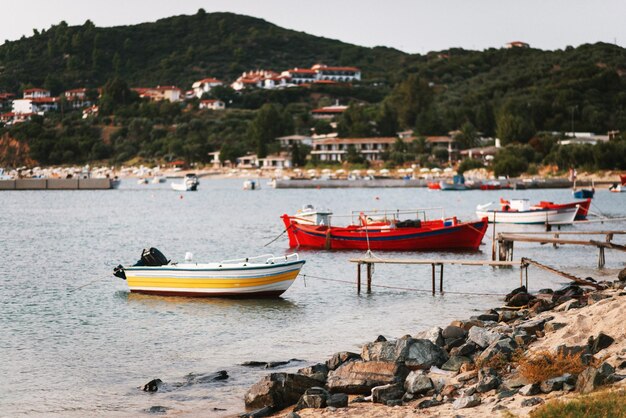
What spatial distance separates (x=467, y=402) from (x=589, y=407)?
7.53ft

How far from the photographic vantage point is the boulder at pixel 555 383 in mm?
12375

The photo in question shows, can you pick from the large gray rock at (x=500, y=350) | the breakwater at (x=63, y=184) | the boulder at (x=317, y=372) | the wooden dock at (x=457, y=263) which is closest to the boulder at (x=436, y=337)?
the large gray rock at (x=500, y=350)

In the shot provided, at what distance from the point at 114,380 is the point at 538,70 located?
18057 cm

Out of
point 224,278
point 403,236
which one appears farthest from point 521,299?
point 403,236

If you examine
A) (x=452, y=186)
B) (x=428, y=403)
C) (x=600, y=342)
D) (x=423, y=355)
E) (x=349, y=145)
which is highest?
(x=349, y=145)

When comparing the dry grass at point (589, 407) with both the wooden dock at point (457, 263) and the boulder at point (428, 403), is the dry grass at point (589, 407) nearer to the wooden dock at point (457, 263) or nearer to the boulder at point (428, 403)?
the boulder at point (428, 403)

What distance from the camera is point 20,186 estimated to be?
13988cm

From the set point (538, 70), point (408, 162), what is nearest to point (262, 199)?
point (408, 162)

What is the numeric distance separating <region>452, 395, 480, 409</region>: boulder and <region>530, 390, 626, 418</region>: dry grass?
144 centimetres

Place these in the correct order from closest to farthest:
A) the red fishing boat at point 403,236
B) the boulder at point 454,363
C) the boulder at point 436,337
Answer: the boulder at point 454,363, the boulder at point 436,337, the red fishing boat at point 403,236

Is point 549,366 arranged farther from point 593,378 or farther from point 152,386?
point 152,386

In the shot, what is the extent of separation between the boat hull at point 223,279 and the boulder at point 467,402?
13937 mm

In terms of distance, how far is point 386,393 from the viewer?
1387cm

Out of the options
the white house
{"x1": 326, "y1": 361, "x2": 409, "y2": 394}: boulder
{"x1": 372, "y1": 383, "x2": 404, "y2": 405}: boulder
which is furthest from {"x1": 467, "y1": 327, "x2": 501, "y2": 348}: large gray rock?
the white house
